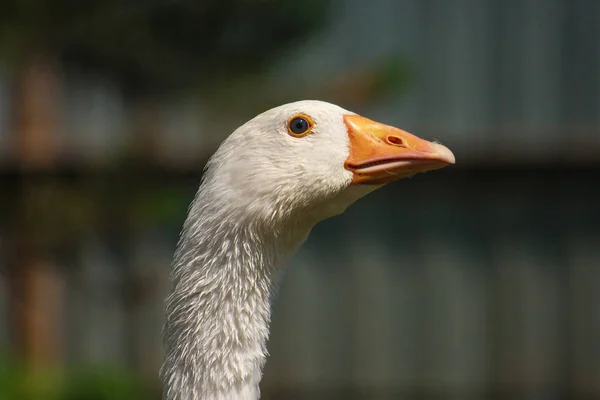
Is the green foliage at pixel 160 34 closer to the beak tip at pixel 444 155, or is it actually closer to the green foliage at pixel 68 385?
the green foliage at pixel 68 385

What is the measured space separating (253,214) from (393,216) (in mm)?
4407

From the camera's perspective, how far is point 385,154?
2.86 meters

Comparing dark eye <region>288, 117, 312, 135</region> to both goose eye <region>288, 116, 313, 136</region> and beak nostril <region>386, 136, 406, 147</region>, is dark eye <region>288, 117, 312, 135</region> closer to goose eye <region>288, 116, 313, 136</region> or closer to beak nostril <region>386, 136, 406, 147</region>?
goose eye <region>288, 116, 313, 136</region>

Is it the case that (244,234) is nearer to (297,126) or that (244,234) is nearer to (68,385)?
(297,126)

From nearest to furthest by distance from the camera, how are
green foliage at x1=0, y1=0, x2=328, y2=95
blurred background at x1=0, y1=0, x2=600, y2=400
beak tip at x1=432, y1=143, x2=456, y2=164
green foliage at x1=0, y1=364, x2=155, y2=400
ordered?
beak tip at x1=432, y1=143, x2=456, y2=164 < green foliage at x1=0, y1=364, x2=155, y2=400 < green foliage at x1=0, y1=0, x2=328, y2=95 < blurred background at x1=0, y1=0, x2=600, y2=400

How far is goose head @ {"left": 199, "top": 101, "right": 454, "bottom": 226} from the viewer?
9.34 ft

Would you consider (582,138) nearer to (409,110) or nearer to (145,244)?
(409,110)

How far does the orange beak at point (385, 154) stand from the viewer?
279cm

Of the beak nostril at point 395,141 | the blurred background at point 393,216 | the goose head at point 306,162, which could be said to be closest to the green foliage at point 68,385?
the blurred background at point 393,216

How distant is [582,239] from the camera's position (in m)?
7.11

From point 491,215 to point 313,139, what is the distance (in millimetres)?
4475

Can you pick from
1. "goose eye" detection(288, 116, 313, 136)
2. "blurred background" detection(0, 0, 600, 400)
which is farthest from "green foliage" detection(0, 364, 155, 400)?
"goose eye" detection(288, 116, 313, 136)

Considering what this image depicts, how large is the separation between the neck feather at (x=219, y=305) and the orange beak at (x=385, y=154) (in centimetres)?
32

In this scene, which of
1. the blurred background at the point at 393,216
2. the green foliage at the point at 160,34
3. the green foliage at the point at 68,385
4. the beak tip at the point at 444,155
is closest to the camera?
the beak tip at the point at 444,155
